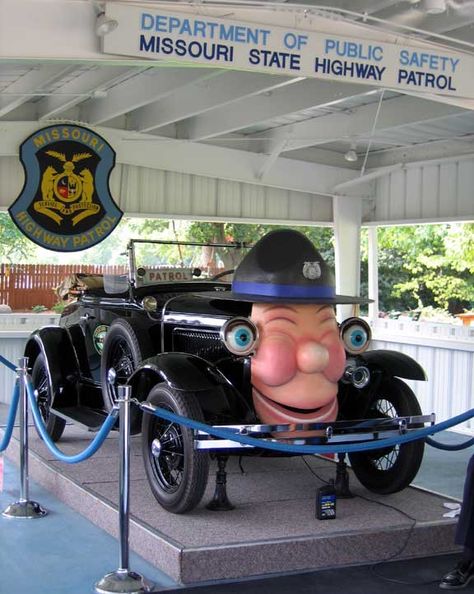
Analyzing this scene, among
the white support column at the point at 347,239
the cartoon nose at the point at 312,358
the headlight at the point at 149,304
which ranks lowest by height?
the cartoon nose at the point at 312,358

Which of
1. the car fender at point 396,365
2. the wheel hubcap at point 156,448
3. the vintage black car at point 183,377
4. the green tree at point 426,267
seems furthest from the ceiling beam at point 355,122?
the wheel hubcap at point 156,448

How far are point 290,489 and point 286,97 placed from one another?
4.39 meters

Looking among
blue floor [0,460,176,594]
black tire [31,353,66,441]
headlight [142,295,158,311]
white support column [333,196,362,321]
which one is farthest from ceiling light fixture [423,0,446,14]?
white support column [333,196,362,321]

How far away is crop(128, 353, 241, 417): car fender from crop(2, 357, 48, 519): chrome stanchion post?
993 mm

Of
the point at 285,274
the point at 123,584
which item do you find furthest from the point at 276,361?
the point at 123,584

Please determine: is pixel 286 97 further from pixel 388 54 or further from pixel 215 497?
pixel 215 497

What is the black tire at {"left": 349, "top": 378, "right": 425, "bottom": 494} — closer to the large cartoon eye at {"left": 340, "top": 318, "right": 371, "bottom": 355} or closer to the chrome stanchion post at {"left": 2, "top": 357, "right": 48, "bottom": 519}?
the large cartoon eye at {"left": 340, "top": 318, "right": 371, "bottom": 355}

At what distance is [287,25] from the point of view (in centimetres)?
532

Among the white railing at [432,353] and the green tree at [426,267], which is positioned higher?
the green tree at [426,267]

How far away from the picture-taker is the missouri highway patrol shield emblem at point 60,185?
9820mm

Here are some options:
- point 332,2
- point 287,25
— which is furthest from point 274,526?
point 332,2

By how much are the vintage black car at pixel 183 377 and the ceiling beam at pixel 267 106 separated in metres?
2.12

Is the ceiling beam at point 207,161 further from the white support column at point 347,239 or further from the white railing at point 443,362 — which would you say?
the white railing at point 443,362

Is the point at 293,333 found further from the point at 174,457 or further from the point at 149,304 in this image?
the point at 149,304
